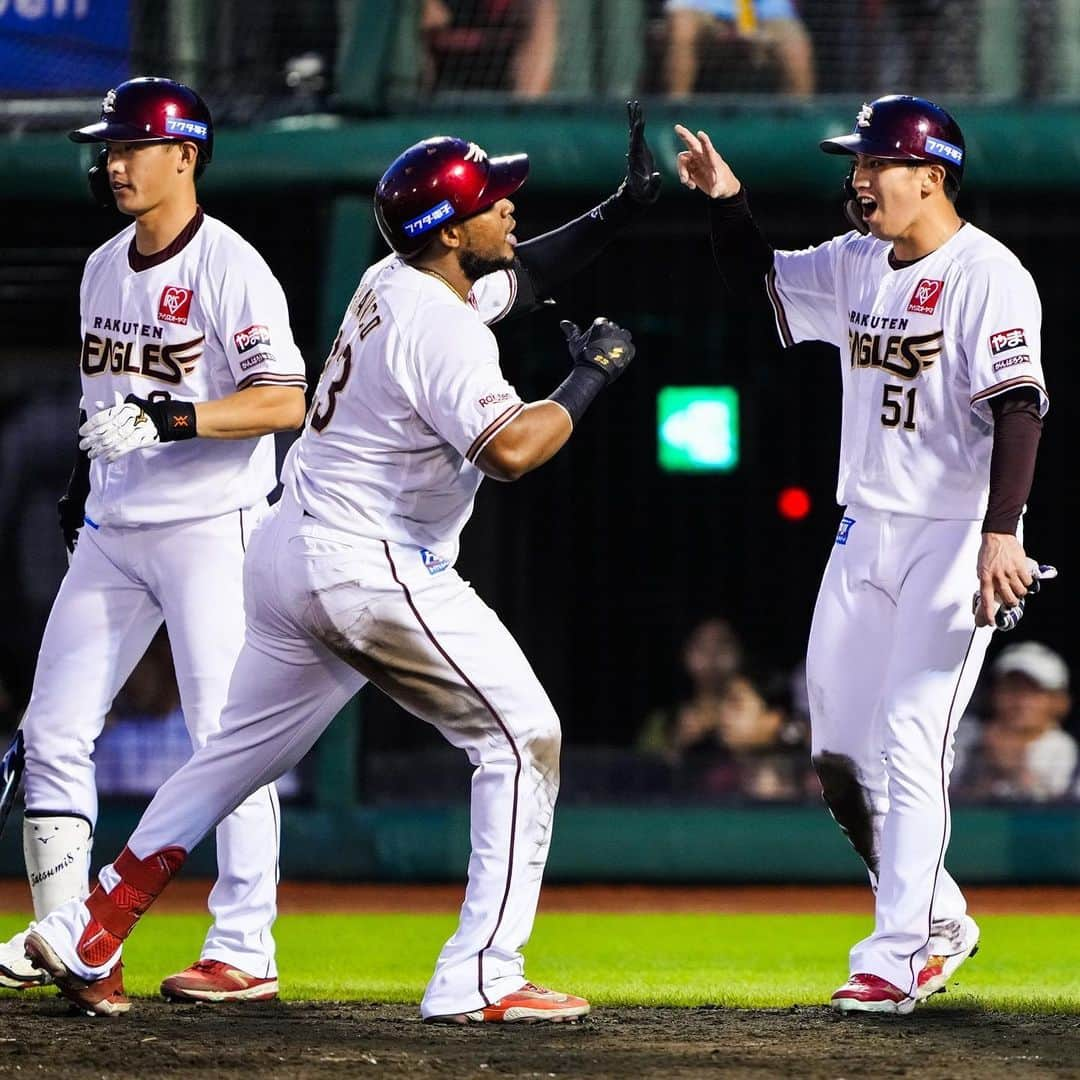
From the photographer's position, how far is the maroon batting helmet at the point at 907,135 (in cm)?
434

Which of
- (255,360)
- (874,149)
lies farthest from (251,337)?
(874,149)

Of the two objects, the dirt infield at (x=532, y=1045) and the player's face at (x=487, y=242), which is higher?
the player's face at (x=487, y=242)

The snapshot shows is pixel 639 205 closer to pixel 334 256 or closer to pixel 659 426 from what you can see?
pixel 334 256

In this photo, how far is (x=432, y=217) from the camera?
401 centimetres

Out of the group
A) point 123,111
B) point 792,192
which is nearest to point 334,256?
point 792,192

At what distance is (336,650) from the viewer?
3.95m

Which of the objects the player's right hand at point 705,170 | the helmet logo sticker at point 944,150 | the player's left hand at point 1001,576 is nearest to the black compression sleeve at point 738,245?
the player's right hand at point 705,170

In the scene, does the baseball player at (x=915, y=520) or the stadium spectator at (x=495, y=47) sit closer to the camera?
the baseball player at (x=915, y=520)

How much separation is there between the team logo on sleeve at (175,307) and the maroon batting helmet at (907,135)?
4.95ft

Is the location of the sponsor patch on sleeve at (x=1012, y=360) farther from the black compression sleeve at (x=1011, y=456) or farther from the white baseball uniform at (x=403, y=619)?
the white baseball uniform at (x=403, y=619)

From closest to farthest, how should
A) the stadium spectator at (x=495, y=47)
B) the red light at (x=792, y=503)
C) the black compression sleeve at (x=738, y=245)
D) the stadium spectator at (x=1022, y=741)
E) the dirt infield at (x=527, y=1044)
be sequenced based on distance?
the dirt infield at (x=527, y=1044) < the black compression sleeve at (x=738, y=245) < the stadium spectator at (x=1022, y=741) < the stadium spectator at (x=495, y=47) < the red light at (x=792, y=503)

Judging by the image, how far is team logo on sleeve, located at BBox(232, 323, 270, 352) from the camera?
4465 mm

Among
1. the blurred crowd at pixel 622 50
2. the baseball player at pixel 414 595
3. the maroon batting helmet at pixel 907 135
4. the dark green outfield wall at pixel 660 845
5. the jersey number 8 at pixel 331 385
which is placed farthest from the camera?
the blurred crowd at pixel 622 50

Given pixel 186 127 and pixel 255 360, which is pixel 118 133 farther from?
pixel 255 360
